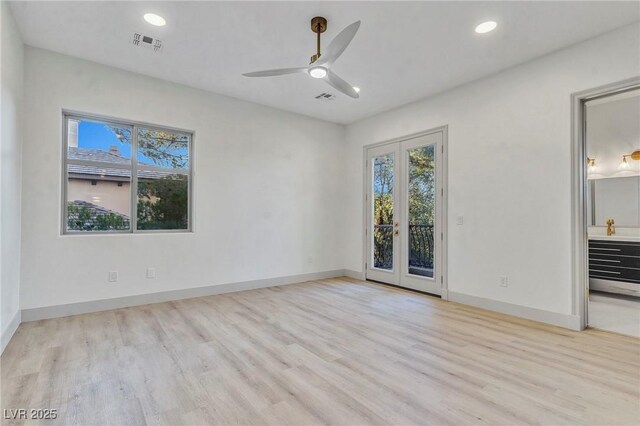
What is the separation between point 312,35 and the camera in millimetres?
3215

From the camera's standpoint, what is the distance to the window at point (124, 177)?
389 centimetres

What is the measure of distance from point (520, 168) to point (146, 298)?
4.96m

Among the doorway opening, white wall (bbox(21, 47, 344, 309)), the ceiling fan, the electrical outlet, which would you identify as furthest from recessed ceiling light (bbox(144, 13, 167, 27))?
the doorway opening

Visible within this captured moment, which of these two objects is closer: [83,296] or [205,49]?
[205,49]

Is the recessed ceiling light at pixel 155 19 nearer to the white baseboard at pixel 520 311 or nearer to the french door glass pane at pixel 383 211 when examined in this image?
the french door glass pane at pixel 383 211

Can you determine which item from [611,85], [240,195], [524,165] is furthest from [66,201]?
[611,85]

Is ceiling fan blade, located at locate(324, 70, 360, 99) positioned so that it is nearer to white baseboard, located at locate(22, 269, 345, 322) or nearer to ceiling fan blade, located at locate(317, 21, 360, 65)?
ceiling fan blade, located at locate(317, 21, 360, 65)

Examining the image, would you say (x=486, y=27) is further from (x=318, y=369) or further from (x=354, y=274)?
(x=354, y=274)

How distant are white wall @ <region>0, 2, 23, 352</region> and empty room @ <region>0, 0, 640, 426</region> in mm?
41

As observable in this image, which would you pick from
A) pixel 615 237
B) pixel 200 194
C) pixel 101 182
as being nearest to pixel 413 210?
pixel 615 237

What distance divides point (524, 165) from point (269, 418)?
12.3ft

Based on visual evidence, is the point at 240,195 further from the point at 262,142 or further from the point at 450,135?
the point at 450,135

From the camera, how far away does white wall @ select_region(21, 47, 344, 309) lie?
356cm

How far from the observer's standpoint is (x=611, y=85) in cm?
316
